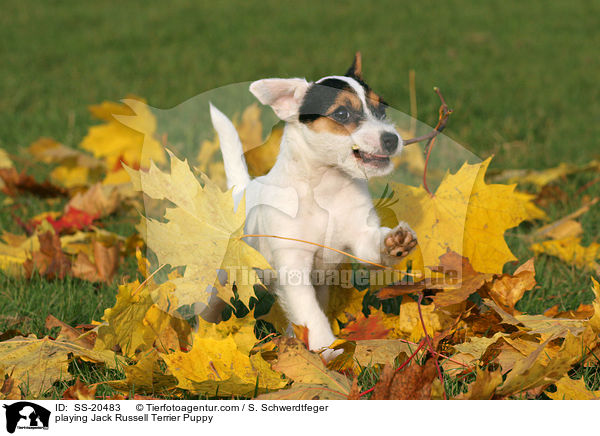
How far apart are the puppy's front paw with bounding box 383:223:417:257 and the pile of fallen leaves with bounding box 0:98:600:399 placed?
15cm

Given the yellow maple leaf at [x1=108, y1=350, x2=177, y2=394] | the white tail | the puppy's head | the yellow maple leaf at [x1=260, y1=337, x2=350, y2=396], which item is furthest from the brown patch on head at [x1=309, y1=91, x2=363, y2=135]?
the yellow maple leaf at [x1=108, y1=350, x2=177, y2=394]

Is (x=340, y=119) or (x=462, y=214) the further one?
(x=462, y=214)

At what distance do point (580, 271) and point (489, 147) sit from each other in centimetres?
165

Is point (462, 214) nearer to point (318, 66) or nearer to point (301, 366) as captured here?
point (301, 366)

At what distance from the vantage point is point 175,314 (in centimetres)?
200

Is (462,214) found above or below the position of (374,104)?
below

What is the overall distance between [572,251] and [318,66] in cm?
279

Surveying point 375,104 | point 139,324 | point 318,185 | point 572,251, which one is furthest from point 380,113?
point 572,251

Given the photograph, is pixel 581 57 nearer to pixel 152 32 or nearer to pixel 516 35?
pixel 516 35

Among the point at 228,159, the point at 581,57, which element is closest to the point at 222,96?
the point at 228,159

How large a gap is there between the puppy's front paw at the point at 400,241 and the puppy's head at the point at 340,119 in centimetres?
17

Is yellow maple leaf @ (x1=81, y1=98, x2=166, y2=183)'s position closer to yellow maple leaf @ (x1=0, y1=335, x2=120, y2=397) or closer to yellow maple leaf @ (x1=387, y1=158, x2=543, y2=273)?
yellow maple leaf @ (x1=0, y1=335, x2=120, y2=397)

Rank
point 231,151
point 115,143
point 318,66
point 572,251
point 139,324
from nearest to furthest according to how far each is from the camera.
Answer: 1. point 231,151
2. point 139,324
3. point 572,251
4. point 115,143
5. point 318,66

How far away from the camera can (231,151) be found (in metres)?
2.00
